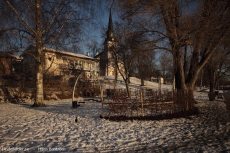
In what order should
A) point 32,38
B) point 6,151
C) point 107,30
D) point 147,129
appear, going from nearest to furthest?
point 6,151 → point 147,129 → point 32,38 → point 107,30

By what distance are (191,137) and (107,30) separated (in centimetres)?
1502

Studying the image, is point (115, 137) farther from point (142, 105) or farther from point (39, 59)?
point (39, 59)

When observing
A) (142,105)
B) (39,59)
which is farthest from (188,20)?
(39,59)

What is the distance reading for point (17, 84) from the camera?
47.7 feet


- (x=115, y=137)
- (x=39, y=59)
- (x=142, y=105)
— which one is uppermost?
(x=39, y=59)

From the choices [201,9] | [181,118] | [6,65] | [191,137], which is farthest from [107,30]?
[6,65]

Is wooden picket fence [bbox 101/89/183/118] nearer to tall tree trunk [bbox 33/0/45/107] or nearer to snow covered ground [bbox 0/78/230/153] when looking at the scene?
snow covered ground [bbox 0/78/230/153]

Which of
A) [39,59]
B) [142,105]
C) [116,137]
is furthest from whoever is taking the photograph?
[39,59]

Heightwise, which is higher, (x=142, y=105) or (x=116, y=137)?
(x=142, y=105)

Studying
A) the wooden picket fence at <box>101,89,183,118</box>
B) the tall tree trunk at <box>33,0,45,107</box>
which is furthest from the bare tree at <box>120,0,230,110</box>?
the tall tree trunk at <box>33,0,45,107</box>

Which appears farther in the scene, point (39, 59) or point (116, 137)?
point (39, 59)

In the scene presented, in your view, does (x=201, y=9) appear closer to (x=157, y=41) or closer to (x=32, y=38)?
(x=157, y=41)

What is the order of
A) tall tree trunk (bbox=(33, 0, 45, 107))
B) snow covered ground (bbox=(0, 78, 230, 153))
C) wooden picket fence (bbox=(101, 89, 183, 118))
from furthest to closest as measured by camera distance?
tall tree trunk (bbox=(33, 0, 45, 107)) < wooden picket fence (bbox=(101, 89, 183, 118)) < snow covered ground (bbox=(0, 78, 230, 153))

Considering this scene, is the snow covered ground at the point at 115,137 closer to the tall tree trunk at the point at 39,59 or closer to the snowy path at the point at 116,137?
the snowy path at the point at 116,137
